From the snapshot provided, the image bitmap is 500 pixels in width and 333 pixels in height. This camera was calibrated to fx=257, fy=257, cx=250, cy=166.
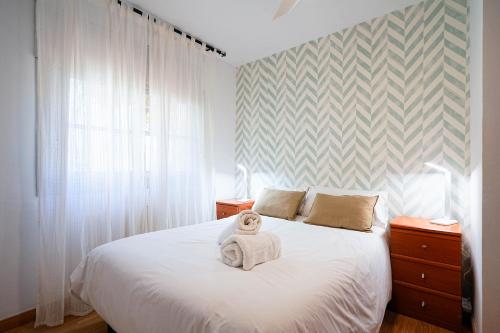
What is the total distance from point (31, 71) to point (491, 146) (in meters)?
3.12

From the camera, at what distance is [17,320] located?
1904mm

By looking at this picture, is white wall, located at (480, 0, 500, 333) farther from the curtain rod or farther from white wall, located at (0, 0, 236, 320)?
white wall, located at (0, 0, 236, 320)

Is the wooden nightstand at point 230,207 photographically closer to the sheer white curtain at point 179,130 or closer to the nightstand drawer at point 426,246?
the sheer white curtain at point 179,130

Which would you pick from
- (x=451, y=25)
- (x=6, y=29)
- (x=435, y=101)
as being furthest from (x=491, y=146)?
(x=6, y=29)

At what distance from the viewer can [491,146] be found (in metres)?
1.44

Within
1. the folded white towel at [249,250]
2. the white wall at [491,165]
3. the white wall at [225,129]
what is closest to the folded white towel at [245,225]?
the folded white towel at [249,250]

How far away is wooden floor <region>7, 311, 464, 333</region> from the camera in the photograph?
1.86 m

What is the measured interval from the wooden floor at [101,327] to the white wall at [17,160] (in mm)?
227

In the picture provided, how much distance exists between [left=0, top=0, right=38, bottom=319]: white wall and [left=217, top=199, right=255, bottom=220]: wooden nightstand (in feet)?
5.91

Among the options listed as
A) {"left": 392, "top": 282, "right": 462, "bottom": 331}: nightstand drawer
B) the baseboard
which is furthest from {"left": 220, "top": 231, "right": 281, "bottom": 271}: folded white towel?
the baseboard

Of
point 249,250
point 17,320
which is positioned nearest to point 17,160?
point 17,320

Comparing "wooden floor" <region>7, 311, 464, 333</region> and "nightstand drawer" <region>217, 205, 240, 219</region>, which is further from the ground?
"nightstand drawer" <region>217, 205, 240, 219</region>

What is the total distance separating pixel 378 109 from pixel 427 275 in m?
1.52

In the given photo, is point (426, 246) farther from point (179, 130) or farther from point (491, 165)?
point (179, 130)
